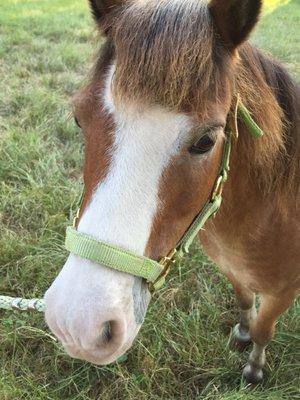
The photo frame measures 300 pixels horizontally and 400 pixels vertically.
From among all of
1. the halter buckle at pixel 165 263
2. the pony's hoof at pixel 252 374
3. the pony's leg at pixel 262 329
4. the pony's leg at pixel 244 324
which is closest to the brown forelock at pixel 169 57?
the halter buckle at pixel 165 263

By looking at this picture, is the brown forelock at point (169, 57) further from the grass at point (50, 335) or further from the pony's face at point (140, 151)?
the grass at point (50, 335)

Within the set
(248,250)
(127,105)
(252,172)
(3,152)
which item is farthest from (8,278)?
(127,105)

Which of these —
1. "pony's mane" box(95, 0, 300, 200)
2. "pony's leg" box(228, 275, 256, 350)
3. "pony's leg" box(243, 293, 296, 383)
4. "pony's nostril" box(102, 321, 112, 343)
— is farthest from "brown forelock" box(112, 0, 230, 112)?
"pony's leg" box(228, 275, 256, 350)

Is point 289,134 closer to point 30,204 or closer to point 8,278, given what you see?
point 8,278

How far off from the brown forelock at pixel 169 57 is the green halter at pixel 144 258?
24cm

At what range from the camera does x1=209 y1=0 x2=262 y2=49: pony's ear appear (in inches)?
54.1

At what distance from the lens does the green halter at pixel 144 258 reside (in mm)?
1221

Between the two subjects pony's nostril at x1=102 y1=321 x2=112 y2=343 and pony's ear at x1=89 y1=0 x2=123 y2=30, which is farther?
pony's ear at x1=89 y1=0 x2=123 y2=30

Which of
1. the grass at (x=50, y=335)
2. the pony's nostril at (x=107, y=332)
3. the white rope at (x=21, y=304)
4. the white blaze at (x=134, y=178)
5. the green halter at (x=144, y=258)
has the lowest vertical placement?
the grass at (x=50, y=335)

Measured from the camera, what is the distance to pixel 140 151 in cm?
126

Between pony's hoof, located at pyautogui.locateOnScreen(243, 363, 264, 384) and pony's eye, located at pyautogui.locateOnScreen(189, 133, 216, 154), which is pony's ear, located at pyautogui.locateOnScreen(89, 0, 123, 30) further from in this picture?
pony's hoof, located at pyautogui.locateOnScreen(243, 363, 264, 384)

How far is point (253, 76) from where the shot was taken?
1655 millimetres

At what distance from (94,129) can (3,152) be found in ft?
9.69

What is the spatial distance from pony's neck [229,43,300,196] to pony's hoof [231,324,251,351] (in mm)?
1132
